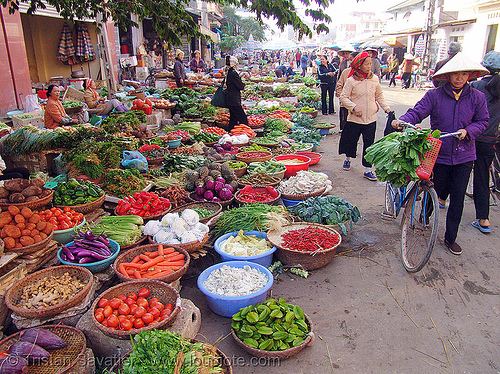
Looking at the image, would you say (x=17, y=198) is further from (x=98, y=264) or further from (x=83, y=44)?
(x=83, y=44)

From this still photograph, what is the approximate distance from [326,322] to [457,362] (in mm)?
961

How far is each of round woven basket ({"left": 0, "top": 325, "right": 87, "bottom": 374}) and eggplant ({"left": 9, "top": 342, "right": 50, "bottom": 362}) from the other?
2.0 inches

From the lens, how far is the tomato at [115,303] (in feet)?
8.67

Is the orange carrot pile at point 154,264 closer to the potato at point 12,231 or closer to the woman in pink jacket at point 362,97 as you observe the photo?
the potato at point 12,231

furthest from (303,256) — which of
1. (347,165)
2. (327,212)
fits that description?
(347,165)

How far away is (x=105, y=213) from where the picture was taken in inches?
176

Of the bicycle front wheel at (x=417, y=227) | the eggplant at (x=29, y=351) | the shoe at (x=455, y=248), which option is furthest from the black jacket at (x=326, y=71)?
the eggplant at (x=29, y=351)

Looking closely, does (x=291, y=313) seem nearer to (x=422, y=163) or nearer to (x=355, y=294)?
(x=355, y=294)

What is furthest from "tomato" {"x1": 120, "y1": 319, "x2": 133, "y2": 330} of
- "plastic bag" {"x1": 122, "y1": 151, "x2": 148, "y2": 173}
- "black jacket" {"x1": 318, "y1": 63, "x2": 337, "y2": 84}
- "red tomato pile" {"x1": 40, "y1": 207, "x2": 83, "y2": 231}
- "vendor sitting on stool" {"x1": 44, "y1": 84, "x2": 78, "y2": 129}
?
"black jacket" {"x1": 318, "y1": 63, "x2": 337, "y2": 84}

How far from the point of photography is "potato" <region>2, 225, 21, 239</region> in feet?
10.2

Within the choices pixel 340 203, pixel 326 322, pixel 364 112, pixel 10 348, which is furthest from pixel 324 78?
pixel 10 348

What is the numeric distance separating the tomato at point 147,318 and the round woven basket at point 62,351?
388 millimetres

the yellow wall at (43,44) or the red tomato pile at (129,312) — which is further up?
the yellow wall at (43,44)

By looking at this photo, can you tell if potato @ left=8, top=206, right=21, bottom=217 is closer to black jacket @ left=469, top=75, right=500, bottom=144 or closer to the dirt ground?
the dirt ground
